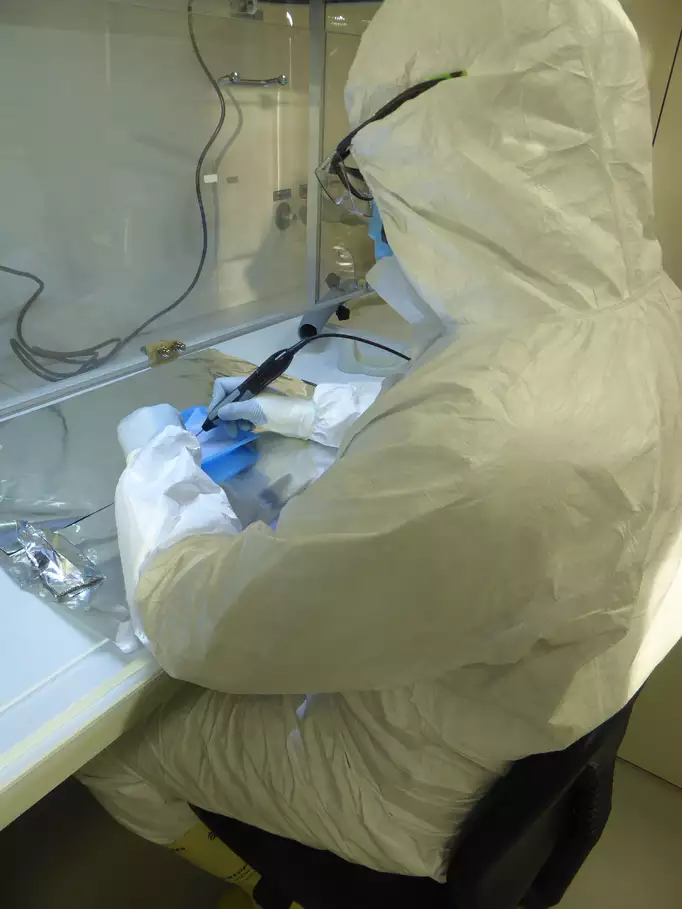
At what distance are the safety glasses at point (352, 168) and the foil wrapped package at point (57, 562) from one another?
1.83ft

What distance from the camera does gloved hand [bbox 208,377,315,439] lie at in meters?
1.01

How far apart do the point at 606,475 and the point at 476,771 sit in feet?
1.14

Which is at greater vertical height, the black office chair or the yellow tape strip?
the yellow tape strip

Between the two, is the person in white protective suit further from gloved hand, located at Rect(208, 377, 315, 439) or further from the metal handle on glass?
the metal handle on glass

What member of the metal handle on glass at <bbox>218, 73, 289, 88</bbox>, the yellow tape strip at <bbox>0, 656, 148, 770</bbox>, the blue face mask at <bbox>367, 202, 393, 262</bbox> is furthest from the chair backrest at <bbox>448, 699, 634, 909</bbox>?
the metal handle on glass at <bbox>218, 73, 289, 88</bbox>

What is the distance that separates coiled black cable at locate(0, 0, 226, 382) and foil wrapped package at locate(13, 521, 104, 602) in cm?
52

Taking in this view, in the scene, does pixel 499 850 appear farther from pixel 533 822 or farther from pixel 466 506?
pixel 466 506

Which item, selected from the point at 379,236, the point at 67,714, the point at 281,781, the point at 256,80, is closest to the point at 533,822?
the point at 281,781

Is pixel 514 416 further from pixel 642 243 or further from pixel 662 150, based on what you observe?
pixel 662 150

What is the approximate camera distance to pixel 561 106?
24.0 inches

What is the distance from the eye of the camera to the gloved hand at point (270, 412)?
1.01 m

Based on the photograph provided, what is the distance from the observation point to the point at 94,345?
1.33 meters

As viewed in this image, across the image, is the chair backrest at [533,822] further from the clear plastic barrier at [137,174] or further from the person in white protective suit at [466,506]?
the clear plastic barrier at [137,174]

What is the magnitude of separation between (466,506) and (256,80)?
1.33 meters
